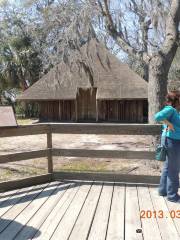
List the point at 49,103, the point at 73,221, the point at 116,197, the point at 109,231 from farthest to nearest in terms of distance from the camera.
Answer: the point at 49,103
the point at 116,197
the point at 73,221
the point at 109,231

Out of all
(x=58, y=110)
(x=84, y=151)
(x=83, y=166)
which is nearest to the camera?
(x=84, y=151)

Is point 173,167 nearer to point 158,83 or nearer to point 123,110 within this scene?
point 158,83

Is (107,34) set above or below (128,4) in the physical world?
below

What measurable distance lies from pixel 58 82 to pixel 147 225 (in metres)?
7.89

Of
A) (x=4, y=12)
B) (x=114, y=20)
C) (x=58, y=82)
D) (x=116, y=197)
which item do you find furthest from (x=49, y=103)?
(x=116, y=197)

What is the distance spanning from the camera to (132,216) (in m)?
4.65

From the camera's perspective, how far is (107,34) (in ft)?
33.5

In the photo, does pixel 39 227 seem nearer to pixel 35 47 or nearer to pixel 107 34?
pixel 107 34

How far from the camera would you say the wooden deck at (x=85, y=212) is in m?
4.13

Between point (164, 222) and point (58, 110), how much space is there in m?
24.8

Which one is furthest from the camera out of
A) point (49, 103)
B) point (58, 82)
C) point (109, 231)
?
point (49, 103)

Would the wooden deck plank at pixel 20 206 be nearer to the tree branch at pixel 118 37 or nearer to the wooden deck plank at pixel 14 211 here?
the wooden deck plank at pixel 14 211

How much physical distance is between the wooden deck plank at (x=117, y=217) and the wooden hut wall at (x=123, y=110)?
21668 millimetres
